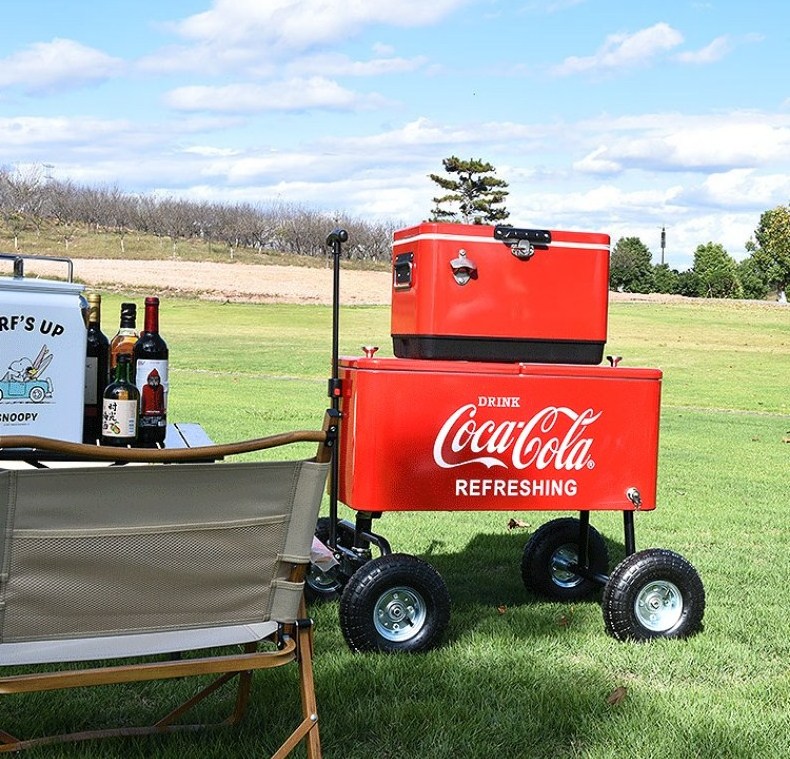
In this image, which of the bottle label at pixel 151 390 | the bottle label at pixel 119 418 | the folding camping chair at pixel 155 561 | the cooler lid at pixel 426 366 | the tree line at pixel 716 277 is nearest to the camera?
the folding camping chair at pixel 155 561

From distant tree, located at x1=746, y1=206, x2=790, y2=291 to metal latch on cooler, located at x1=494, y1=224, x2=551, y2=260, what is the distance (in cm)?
6300

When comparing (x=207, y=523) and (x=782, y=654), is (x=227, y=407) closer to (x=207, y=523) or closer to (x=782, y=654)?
(x=782, y=654)

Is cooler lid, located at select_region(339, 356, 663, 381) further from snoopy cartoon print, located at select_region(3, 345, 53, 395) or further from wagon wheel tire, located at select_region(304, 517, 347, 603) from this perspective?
snoopy cartoon print, located at select_region(3, 345, 53, 395)

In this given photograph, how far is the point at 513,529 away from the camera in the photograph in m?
6.84

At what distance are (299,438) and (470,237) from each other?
73.0 inches

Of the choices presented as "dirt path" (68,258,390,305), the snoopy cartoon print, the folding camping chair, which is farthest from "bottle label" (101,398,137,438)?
"dirt path" (68,258,390,305)

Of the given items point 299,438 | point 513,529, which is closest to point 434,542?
point 513,529

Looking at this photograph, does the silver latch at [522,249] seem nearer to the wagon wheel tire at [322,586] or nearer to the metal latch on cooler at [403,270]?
the metal latch on cooler at [403,270]

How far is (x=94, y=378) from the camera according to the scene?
12.4ft

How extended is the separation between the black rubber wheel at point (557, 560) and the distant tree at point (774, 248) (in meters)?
62.3

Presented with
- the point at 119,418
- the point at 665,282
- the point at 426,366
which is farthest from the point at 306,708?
the point at 665,282

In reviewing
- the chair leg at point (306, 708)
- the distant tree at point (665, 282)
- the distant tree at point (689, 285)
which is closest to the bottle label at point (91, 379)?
the chair leg at point (306, 708)

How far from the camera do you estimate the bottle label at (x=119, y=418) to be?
3.54 m

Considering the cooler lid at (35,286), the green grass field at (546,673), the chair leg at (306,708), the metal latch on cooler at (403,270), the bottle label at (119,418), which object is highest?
the metal latch on cooler at (403,270)
